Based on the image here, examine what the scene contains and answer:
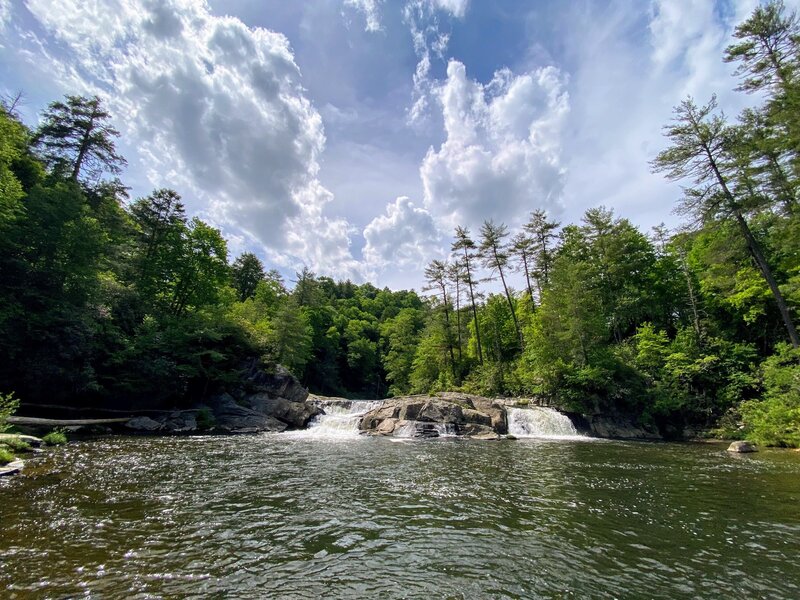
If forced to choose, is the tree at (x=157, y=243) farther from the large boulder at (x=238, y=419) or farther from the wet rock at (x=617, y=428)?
the wet rock at (x=617, y=428)

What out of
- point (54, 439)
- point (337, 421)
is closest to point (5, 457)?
point (54, 439)

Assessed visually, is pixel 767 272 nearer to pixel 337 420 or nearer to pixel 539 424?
pixel 539 424

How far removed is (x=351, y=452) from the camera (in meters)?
17.0

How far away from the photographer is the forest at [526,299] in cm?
1983

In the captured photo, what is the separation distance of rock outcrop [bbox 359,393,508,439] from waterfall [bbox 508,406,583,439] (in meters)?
0.77

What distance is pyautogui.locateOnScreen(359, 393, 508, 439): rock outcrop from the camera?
2519 centimetres

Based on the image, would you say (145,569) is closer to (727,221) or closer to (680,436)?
(727,221)

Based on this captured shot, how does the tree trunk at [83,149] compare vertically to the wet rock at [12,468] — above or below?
above

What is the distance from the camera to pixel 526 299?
144 feet

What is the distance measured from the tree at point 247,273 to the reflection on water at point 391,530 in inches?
2229

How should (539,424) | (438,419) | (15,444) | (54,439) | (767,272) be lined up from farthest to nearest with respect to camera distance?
(539,424) < (438,419) < (767,272) < (54,439) < (15,444)

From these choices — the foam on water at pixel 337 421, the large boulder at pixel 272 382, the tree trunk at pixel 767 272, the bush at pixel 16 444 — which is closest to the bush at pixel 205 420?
the large boulder at pixel 272 382

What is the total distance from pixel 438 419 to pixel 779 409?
18.5 meters

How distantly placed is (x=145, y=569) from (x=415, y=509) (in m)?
5.30
